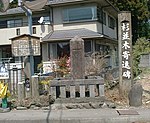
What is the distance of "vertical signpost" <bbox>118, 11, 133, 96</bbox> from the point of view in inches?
348

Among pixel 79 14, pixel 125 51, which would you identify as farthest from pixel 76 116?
pixel 79 14

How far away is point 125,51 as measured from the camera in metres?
8.94

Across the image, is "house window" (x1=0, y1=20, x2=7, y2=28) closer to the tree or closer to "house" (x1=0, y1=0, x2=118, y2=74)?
"house" (x1=0, y1=0, x2=118, y2=74)

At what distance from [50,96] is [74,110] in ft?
3.31

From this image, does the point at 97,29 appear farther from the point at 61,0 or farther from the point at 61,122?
the point at 61,122

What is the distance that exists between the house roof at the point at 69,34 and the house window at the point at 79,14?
3.22ft

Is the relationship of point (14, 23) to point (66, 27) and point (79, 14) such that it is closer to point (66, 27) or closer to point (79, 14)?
point (66, 27)

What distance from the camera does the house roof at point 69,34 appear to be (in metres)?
19.0

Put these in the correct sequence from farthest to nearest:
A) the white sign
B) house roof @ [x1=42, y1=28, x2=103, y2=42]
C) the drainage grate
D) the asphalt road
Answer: house roof @ [x1=42, y1=28, x2=103, y2=42]
the white sign
the drainage grate
the asphalt road

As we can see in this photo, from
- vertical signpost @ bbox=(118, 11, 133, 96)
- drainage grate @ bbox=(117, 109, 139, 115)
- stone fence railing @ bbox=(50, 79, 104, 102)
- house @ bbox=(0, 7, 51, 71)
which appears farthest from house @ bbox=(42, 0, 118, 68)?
drainage grate @ bbox=(117, 109, 139, 115)

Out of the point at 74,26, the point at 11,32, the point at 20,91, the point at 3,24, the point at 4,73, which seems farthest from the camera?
the point at 3,24

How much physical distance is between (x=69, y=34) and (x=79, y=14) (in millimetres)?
1958

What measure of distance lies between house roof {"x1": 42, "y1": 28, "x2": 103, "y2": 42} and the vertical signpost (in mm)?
9823

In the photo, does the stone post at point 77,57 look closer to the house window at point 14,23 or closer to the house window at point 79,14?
the house window at point 79,14
